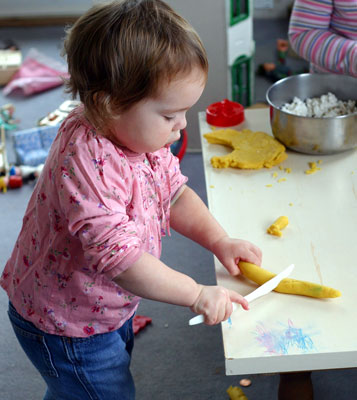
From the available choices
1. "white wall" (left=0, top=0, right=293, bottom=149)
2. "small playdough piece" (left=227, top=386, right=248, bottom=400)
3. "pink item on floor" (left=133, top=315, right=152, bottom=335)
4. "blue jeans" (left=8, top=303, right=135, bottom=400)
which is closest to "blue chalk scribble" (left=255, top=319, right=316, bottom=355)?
"blue jeans" (left=8, top=303, right=135, bottom=400)

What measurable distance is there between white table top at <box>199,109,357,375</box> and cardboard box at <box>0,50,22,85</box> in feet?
5.79

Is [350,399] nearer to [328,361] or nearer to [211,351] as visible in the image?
[211,351]

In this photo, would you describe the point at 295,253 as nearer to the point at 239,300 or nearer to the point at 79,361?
the point at 239,300

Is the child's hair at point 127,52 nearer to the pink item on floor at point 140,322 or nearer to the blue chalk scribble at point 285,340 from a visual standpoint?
the blue chalk scribble at point 285,340

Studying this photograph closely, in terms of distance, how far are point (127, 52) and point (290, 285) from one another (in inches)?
15.1

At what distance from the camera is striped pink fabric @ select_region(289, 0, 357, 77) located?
1244 millimetres

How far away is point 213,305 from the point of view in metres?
0.74

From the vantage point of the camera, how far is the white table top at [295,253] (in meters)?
0.72

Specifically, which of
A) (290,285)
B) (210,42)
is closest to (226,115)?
(290,285)

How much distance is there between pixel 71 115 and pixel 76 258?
187mm

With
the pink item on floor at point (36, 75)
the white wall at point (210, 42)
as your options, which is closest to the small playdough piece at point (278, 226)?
the white wall at point (210, 42)

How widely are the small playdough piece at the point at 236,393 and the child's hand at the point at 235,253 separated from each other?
1.43 ft

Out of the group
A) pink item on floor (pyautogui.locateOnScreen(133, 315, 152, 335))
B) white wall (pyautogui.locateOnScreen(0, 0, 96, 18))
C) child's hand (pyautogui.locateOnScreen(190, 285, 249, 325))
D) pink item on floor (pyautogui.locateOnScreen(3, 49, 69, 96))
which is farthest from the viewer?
white wall (pyautogui.locateOnScreen(0, 0, 96, 18))

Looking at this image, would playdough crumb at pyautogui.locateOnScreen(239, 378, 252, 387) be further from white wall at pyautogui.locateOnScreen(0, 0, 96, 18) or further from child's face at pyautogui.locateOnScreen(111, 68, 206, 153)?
white wall at pyautogui.locateOnScreen(0, 0, 96, 18)
